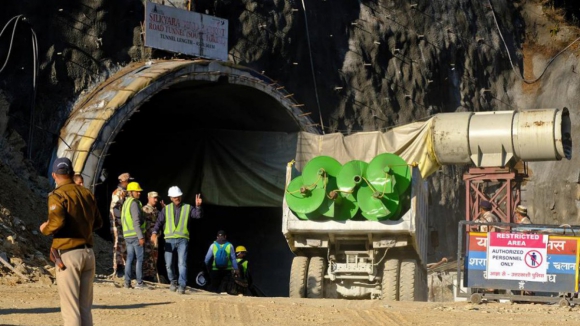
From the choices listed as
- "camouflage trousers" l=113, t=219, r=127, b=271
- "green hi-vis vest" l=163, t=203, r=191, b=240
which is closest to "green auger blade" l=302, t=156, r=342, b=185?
"green hi-vis vest" l=163, t=203, r=191, b=240

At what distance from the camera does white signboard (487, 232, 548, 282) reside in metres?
16.9

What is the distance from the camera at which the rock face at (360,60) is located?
24.5m

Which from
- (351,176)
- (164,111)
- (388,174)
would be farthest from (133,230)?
(164,111)

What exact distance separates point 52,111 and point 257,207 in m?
8.14

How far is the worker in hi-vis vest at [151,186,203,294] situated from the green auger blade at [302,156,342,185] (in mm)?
2460

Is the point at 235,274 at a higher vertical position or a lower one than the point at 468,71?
lower

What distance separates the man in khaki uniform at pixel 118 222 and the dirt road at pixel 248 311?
82.8 inches

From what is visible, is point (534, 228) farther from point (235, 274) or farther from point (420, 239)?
point (235, 274)

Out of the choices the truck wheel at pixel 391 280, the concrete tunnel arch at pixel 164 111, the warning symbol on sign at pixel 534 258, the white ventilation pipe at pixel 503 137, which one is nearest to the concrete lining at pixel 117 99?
the concrete tunnel arch at pixel 164 111

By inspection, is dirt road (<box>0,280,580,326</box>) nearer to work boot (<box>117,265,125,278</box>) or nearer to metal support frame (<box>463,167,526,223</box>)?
work boot (<box>117,265,125,278</box>)

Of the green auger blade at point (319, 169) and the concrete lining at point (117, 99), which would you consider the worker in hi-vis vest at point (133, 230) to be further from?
the concrete lining at point (117, 99)

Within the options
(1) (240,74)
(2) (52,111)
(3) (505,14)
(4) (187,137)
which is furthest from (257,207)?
(3) (505,14)

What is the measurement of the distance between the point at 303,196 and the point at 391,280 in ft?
6.78

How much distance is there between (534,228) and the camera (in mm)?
17078
